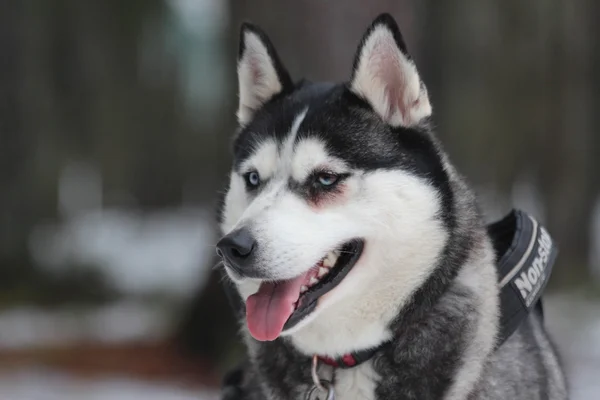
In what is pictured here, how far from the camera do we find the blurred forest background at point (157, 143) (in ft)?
24.6

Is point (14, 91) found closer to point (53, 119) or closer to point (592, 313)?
point (53, 119)

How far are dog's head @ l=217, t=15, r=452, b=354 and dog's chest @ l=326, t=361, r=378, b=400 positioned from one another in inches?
3.0

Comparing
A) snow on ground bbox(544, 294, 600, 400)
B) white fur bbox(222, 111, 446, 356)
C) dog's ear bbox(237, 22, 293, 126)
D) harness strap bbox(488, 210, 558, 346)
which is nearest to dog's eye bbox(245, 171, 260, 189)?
white fur bbox(222, 111, 446, 356)

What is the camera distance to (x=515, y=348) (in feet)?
8.21

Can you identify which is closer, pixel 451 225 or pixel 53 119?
pixel 451 225

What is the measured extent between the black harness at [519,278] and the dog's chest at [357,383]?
2cm

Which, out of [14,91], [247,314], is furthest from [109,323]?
[247,314]

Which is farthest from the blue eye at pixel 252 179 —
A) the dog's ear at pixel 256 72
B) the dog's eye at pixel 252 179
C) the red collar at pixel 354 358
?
the red collar at pixel 354 358

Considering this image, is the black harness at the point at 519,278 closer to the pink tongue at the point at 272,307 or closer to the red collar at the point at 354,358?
the red collar at the point at 354,358

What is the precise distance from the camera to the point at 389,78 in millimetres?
2451

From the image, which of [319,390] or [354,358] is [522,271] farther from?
[319,390]

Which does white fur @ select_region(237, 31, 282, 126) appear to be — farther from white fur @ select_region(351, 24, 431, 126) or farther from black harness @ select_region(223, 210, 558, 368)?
black harness @ select_region(223, 210, 558, 368)

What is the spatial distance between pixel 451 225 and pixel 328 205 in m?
0.36

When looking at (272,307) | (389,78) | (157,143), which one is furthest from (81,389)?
(157,143)
